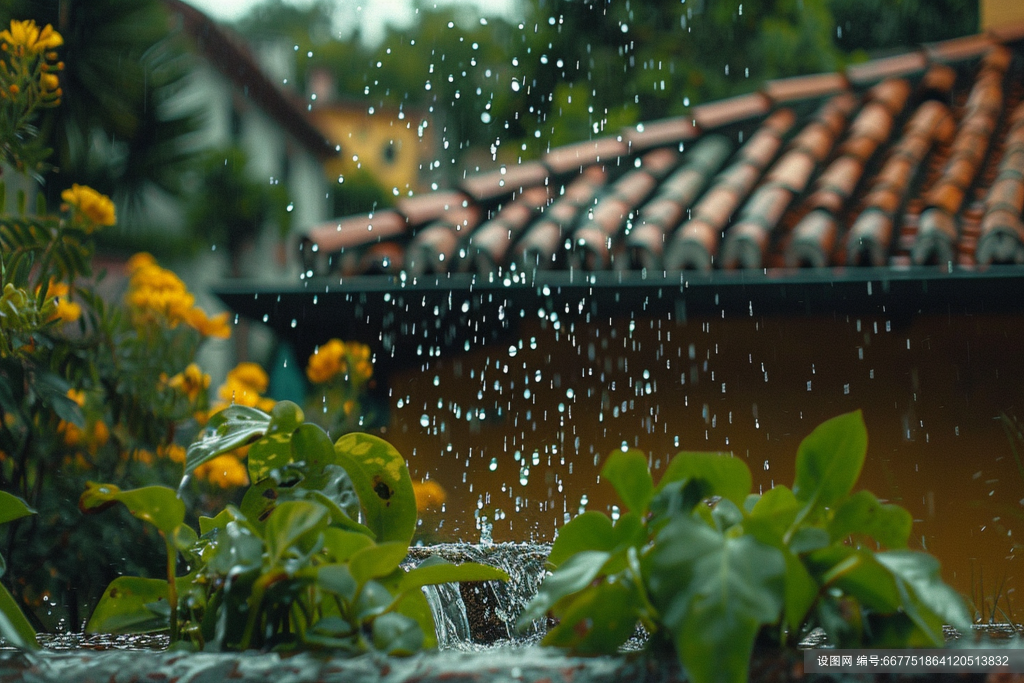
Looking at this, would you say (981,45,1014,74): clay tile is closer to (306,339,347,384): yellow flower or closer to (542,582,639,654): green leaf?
(306,339,347,384): yellow flower

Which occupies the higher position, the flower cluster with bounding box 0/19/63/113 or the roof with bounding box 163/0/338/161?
the roof with bounding box 163/0/338/161

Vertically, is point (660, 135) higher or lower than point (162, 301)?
higher

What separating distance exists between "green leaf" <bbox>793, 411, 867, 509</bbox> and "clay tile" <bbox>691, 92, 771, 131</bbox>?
5.02 m

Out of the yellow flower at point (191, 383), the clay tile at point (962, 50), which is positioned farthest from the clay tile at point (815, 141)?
the yellow flower at point (191, 383)

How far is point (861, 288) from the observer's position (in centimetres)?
325

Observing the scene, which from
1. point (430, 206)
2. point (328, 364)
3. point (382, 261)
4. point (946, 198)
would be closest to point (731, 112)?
point (946, 198)

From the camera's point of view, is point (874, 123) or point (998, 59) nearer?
point (874, 123)

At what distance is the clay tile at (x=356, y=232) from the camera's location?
159 inches

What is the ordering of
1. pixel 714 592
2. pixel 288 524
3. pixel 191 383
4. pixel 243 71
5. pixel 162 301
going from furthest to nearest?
pixel 243 71
pixel 162 301
pixel 191 383
pixel 288 524
pixel 714 592

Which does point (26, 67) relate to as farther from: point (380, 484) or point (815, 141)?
point (815, 141)

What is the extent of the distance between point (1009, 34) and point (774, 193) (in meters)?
2.86

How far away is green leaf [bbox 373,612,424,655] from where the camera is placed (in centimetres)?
61

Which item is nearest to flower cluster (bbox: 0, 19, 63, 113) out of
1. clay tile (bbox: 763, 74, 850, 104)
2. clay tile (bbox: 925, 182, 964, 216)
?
clay tile (bbox: 925, 182, 964, 216)

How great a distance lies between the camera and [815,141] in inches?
189
